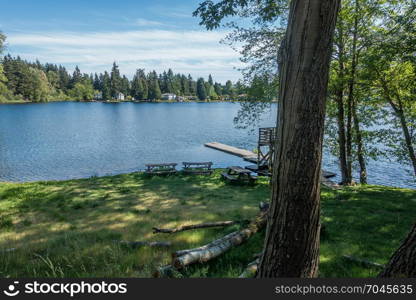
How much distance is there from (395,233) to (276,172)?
528 centimetres

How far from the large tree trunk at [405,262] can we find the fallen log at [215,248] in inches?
94.3

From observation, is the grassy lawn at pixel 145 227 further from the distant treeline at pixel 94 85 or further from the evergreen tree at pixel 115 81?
the evergreen tree at pixel 115 81

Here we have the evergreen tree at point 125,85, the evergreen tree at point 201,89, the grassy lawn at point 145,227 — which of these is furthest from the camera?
the evergreen tree at point 201,89

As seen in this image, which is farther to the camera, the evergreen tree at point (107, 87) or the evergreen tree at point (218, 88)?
the evergreen tree at point (218, 88)

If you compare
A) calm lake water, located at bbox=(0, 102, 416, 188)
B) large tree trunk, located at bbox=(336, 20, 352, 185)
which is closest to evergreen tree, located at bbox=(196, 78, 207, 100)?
calm lake water, located at bbox=(0, 102, 416, 188)

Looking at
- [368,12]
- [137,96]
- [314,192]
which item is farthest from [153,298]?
[137,96]

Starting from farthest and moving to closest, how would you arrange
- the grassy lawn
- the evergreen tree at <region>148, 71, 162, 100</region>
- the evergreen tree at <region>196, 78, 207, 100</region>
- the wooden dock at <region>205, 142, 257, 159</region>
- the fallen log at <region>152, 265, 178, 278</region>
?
the evergreen tree at <region>196, 78, 207, 100</region> → the evergreen tree at <region>148, 71, 162, 100</region> → the wooden dock at <region>205, 142, 257, 159</region> → the grassy lawn → the fallen log at <region>152, 265, 178, 278</region>

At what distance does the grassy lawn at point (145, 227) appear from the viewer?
4.15m

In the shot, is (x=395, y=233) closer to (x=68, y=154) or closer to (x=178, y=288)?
(x=178, y=288)

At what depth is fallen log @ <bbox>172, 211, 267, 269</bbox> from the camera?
3789mm

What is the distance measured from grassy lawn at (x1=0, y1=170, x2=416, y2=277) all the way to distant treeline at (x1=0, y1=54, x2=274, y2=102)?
322 ft

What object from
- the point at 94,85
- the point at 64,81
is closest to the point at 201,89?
the point at 94,85

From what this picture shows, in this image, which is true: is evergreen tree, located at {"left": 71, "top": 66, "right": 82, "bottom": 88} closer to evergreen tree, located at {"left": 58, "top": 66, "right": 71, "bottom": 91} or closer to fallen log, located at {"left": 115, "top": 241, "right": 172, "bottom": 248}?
evergreen tree, located at {"left": 58, "top": 66, "right": 71, "bottom": 91}

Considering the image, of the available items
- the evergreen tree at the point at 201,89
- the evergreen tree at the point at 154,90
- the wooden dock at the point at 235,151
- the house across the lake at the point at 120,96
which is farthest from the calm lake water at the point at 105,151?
the evergreen tree at the point at 201,89
